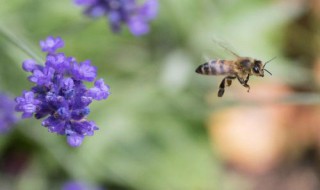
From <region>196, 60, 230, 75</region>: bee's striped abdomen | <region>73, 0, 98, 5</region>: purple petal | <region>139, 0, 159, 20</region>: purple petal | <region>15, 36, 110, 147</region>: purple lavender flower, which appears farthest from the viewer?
<region>139, 0, 159, 20</region>: purple petal

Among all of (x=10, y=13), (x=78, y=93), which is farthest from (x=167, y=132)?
(x=78, y=93)

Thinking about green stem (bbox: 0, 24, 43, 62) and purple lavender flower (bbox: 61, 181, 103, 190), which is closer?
green stem (bbox: 0, 24, 43, 62)

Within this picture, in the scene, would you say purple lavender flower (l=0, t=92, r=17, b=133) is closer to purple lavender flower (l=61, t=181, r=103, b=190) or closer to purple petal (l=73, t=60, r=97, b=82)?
purple lavender flower (l=61, t=181, r=103, b=190)

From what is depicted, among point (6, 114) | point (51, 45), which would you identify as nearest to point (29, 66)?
point (51, 45)

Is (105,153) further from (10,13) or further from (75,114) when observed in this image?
(75,114)

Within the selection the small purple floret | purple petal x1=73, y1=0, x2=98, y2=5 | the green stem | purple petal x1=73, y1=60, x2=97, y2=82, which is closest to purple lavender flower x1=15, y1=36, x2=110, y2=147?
purple petal x1=73, y1=60, x2=97, y2=82

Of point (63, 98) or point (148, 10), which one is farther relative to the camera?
point (148, 10)

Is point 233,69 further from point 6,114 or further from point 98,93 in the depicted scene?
point 6,114
